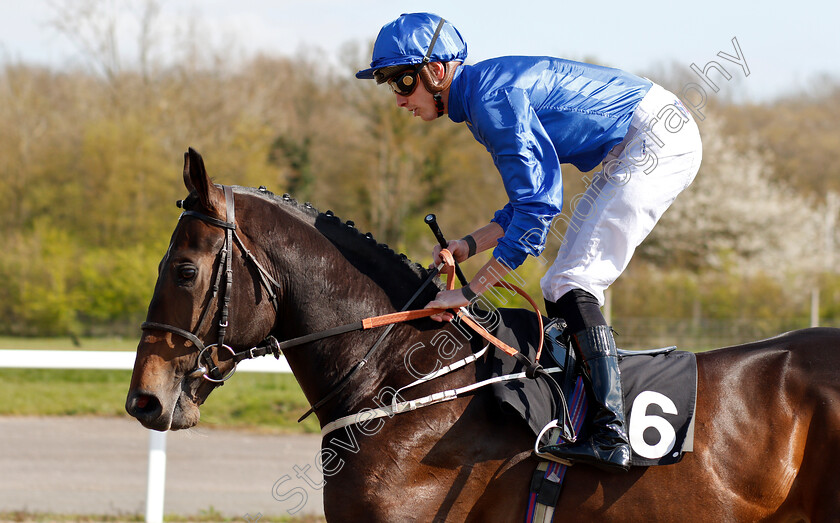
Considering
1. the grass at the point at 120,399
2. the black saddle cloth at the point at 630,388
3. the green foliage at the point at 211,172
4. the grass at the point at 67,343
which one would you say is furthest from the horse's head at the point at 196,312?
the green foliage at the point at 211,172

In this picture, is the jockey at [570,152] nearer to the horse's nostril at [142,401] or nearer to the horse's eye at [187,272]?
the horse's eye at [187,272]

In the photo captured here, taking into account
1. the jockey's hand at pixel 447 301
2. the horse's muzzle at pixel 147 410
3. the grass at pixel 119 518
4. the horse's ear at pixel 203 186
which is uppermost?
the horse's ear at pixel 203 186

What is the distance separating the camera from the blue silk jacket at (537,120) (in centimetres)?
274

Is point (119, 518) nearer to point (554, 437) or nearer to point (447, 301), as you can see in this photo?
point (447, 301)

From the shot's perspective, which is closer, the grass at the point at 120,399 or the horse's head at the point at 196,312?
the horse's head at the point at 196,312

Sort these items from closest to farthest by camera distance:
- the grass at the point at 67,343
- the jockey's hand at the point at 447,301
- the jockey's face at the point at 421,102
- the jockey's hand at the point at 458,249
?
the jockey's hand at the point at 447,301 < the jockey's face at the point at 421,102 < the jockey's hand at the point at 458,249 < the grass at the point at 67,343

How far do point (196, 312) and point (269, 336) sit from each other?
0.27 metres

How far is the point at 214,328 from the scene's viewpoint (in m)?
2.74

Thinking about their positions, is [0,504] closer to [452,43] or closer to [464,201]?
[452,43]

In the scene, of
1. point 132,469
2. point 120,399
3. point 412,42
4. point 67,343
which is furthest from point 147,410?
point 67,343

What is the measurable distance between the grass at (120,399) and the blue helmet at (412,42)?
6633 mm

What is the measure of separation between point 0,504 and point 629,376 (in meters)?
5.19

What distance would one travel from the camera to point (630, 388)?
2.85 meters

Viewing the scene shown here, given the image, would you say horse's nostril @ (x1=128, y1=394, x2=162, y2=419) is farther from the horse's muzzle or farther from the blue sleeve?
the blue sleeve
